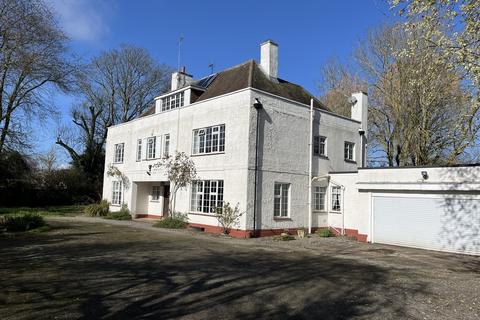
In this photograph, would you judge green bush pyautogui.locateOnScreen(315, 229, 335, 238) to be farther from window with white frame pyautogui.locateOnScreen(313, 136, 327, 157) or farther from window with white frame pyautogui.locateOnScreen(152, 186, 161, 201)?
window with white frame pyautogui.locateOnScreen(152, 186, 161, 201)

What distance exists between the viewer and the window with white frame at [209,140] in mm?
20266

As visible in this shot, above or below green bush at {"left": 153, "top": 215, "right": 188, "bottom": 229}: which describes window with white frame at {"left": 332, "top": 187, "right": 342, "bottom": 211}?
above

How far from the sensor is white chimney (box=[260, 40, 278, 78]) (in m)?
22.3

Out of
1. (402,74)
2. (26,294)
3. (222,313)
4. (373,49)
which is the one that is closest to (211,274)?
(222,313)

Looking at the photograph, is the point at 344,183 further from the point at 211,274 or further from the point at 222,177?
the point at 211,274

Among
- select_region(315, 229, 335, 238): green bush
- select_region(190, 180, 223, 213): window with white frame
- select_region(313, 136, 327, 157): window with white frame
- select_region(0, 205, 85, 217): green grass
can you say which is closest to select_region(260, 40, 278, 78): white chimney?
select_region(313, 136, 327, 157): window with white frame

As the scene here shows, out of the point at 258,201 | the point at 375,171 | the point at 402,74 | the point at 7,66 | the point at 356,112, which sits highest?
the point at 402,74

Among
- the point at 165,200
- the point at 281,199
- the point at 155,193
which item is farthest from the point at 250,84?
the point at 155,193

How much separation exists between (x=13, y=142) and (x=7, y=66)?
685 centimetres

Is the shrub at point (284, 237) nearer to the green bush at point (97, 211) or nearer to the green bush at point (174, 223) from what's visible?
the green bush at point (174, 223)

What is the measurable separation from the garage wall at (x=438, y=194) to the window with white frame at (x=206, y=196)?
6813mm

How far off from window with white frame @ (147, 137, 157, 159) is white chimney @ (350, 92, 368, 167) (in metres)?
13.1

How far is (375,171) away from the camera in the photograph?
18188mm

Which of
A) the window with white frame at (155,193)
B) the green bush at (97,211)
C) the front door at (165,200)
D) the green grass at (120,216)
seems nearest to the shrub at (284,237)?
the front door at (165,200)
